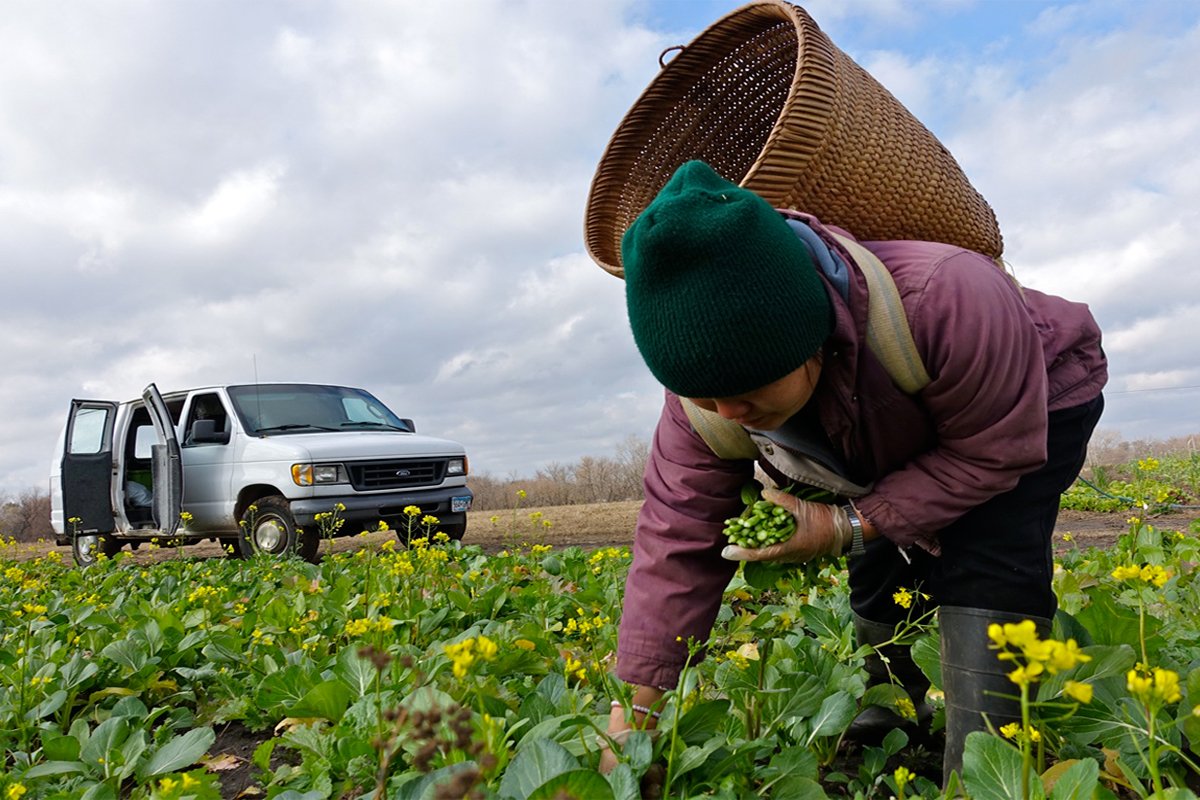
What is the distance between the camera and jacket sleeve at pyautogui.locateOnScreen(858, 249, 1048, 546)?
1741 mm

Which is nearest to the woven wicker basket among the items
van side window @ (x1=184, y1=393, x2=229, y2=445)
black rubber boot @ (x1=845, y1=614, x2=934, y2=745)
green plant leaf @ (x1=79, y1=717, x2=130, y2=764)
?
black rubber boot @ (x1=845, y1=614, x2=934, y2=745)

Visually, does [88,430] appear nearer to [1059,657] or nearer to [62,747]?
[62,747]

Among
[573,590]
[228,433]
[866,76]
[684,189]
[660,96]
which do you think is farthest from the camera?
[228,433]

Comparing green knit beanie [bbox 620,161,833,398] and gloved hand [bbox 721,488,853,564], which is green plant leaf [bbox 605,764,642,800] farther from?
green knit beanie [bbox 620,161,833,398]

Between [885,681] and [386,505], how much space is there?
20.3 feet

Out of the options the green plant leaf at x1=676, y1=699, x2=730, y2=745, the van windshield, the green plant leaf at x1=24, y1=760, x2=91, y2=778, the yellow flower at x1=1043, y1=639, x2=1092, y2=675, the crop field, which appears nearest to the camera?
the yellow flower at x1=1043, y1=639, x2=1092, y2=675

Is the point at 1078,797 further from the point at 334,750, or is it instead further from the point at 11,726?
the point at 11,726

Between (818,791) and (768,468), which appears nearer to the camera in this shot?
(818,791)

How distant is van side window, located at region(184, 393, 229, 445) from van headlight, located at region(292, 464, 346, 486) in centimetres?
194

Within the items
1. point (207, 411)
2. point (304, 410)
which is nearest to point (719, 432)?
point (304, 410)

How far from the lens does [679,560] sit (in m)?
2.07

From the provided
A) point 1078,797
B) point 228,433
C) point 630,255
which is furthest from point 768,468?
point 228,433

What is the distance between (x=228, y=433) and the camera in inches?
340

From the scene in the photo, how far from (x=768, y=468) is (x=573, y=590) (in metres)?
2.24
